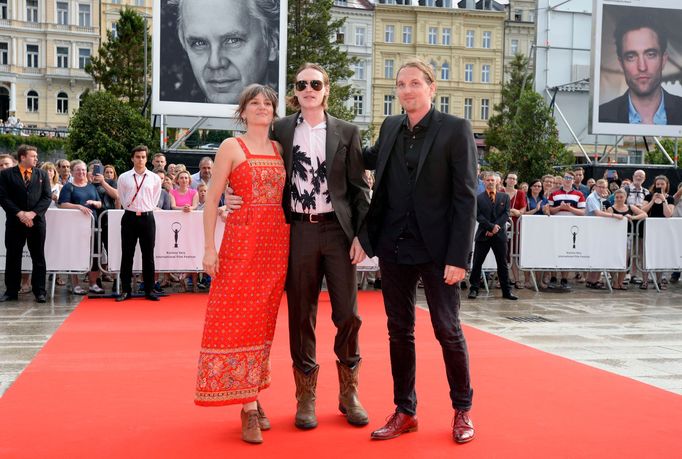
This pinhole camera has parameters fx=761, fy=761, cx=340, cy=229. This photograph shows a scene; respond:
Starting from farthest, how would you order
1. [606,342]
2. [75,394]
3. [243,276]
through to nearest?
1. [606,342]
2. [75,394]
3. [243,276]

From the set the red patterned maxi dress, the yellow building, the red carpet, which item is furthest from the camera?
the yellow building

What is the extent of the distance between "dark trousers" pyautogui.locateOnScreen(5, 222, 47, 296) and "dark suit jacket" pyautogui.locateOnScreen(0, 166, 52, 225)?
0.31 feet

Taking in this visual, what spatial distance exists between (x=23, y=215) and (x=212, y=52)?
408 inches

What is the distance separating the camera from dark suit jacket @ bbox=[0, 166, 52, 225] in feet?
33.0

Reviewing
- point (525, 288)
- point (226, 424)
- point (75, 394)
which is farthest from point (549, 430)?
point (525, 288)

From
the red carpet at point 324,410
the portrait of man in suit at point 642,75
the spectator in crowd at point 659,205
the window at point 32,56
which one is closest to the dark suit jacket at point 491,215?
the spectator in crowd at point 659,205

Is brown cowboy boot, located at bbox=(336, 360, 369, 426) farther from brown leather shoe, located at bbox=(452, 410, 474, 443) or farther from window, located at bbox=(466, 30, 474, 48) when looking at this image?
window, located at bbox=(466, 30, 474, 48)

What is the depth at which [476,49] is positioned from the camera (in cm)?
7038

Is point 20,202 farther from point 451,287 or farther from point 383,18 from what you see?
point 383,18

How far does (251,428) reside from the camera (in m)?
4.26

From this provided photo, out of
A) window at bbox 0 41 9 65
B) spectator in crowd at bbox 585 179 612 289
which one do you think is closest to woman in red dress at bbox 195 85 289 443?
spectator in crowd at bbox 585 179 612 289

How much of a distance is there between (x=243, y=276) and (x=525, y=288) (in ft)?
Answer: 30.4

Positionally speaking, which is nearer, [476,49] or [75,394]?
[75,394]

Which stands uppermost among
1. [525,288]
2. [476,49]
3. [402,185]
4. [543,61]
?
[476,49]
